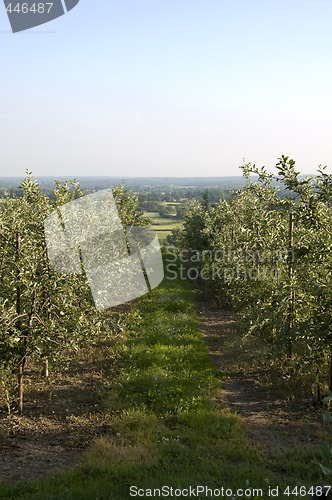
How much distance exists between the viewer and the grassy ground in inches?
246

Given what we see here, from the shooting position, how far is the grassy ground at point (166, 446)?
625cm

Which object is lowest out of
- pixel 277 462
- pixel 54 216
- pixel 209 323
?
pixel 209 323

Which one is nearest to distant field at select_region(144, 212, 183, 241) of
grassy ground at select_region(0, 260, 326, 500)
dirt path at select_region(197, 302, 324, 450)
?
dirt path at select_region(197, 302, 324, 450)

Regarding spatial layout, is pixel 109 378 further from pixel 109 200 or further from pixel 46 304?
pixel 109 200

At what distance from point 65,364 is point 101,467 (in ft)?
10.7

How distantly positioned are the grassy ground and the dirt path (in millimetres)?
427

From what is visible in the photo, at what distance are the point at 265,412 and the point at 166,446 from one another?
3.51 m

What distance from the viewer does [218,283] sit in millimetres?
23766

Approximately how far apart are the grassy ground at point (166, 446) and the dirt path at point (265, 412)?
43 cm

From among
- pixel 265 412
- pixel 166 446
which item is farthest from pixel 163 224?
pixel 166 446

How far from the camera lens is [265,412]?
9906mm

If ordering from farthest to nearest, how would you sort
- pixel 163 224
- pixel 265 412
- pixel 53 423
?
pixel 163 224 < pixel 265 412 < pixel 53 423

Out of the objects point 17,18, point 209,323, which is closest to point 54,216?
point 17,18

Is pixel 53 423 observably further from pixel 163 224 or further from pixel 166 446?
pixel 163 224
